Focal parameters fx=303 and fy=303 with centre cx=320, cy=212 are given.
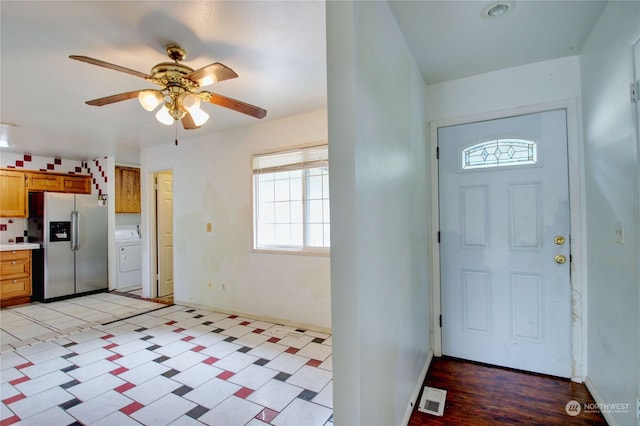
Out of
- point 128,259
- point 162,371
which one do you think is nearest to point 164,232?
point 128,259

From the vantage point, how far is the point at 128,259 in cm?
582

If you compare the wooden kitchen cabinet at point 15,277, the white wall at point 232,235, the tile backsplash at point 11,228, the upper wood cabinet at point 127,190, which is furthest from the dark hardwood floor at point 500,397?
the tile backsplash at point 11,228

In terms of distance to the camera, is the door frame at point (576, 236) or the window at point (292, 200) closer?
the door frame at point (576, 236)

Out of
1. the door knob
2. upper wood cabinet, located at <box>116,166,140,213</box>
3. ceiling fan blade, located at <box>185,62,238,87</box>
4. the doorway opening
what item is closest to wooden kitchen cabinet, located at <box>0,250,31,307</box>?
upper wood cabinet, located at <box>116,166,140,213</box>

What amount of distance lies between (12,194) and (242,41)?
205 inches

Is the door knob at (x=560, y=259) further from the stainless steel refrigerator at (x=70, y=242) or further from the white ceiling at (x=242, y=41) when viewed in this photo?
the stainless steel refrigerator at (x=70, y=242)

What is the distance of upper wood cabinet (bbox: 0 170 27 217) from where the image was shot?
469 cm

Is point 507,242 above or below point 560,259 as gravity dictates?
above

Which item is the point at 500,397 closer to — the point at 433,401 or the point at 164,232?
the point at 433,401

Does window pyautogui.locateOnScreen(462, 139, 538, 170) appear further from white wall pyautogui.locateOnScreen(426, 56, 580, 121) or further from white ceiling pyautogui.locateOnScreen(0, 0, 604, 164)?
white ceiling pyautogui.locateOnScreen(0, 0, 604, 164)

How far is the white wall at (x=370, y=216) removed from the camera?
3.84 ft

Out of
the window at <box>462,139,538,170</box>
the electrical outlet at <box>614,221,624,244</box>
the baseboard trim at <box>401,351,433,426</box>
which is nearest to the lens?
the electrical outlet at <box>614,221,624,244</box>

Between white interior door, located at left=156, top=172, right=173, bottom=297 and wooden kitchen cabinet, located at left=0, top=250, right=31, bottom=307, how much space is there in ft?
6.62

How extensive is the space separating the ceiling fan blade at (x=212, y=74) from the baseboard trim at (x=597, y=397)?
2.99 meters
